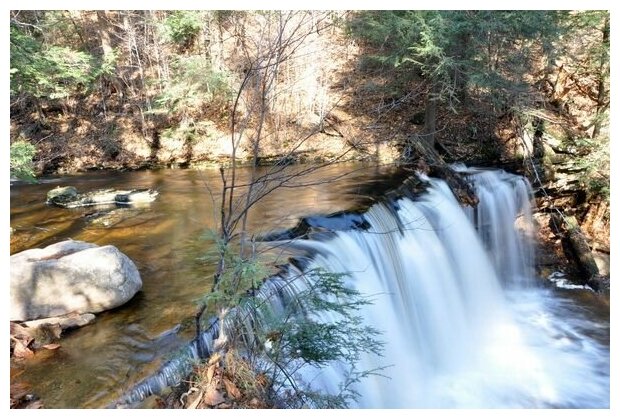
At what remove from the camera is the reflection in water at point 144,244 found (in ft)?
10.5

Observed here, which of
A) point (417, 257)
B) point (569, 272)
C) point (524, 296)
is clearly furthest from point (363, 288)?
point (569, 272)

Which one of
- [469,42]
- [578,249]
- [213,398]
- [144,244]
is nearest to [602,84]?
[469,42]

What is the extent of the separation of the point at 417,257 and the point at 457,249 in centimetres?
152

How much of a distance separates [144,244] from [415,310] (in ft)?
12.7

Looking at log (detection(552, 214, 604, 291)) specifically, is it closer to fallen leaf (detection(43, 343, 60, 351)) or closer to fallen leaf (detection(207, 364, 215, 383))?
fallen leaf (detection(207, 364, 215, 383))

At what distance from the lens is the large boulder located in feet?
12.8

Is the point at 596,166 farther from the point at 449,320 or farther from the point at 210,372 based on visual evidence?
the point at 210,372

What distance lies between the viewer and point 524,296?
315 inches

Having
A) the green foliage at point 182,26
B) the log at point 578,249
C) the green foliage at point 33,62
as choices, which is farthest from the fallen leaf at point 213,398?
the green foliage at point 182,26

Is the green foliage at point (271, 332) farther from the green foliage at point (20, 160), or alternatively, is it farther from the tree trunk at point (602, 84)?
the tree trunk at point (602, 84)

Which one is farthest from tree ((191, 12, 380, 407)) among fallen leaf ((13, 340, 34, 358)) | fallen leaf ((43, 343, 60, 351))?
fallen leaf ((13, 340, 34, 358))

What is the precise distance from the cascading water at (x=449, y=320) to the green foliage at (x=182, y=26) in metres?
7.76

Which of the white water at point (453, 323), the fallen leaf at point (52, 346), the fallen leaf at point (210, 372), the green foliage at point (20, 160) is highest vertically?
the green foliage at point (20, 160)

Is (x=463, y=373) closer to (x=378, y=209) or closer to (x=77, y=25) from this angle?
(x=378, y=209)
